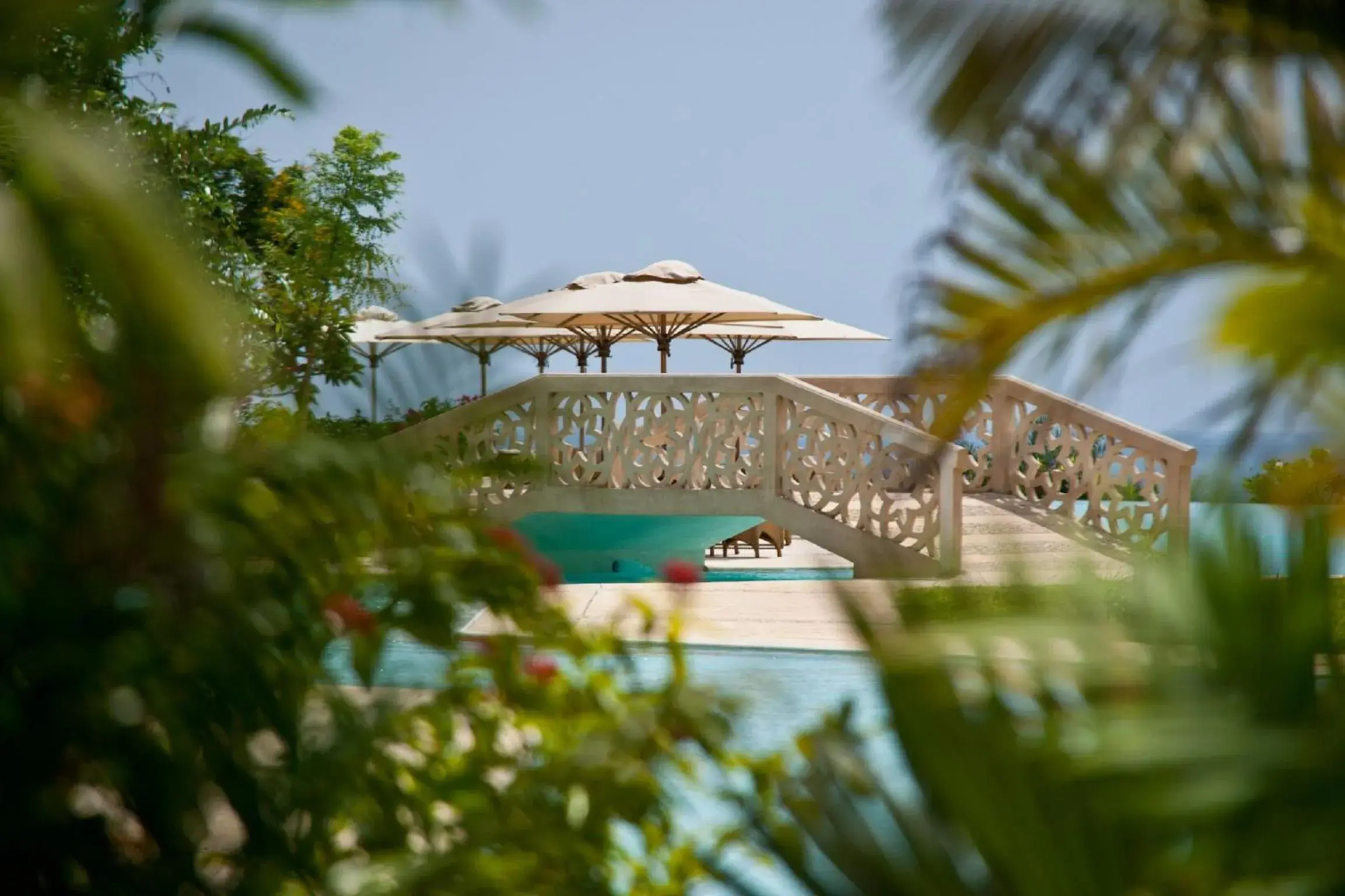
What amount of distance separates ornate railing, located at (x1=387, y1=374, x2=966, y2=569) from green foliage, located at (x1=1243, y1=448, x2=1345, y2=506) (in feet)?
28.0

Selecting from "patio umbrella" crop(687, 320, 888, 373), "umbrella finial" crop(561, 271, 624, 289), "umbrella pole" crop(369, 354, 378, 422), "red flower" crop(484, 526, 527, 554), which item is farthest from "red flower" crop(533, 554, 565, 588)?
"patio umbrella" crop(687, 320, 888, 373)

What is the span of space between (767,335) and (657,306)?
11.1ft

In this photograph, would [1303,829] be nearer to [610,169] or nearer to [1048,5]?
[1048,5]

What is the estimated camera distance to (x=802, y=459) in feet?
44.4

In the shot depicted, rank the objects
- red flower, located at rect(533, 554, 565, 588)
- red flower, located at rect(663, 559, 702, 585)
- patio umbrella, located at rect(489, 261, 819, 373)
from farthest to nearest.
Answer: patio umbrella, located at rect(489, 261, 819, 373)
red flower, located at rect(663, 559, 702, 585)
red flower, located at rect(533, 554, 565, 588)

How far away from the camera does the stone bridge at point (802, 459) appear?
13.1 meters

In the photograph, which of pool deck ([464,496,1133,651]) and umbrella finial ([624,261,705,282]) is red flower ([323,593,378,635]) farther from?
umbrella finial ([624,261,705,282])

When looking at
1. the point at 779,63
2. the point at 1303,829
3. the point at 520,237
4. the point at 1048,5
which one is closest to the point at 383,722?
the point at 520,237

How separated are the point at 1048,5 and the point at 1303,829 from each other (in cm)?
252

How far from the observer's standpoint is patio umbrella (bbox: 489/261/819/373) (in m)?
15.2

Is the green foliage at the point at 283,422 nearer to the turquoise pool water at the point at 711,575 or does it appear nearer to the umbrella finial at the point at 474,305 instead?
the umbrella finial at the point at 474,305

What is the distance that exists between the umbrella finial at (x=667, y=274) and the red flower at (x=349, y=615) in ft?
48.5

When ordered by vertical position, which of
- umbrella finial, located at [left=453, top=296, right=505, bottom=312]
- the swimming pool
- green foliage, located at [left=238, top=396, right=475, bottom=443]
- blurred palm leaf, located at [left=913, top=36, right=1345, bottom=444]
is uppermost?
blurred palm leaf, located at [left=913, top=36, right=1345, bottom=444]

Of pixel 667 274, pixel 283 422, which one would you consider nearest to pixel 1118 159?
pixel 283 422
